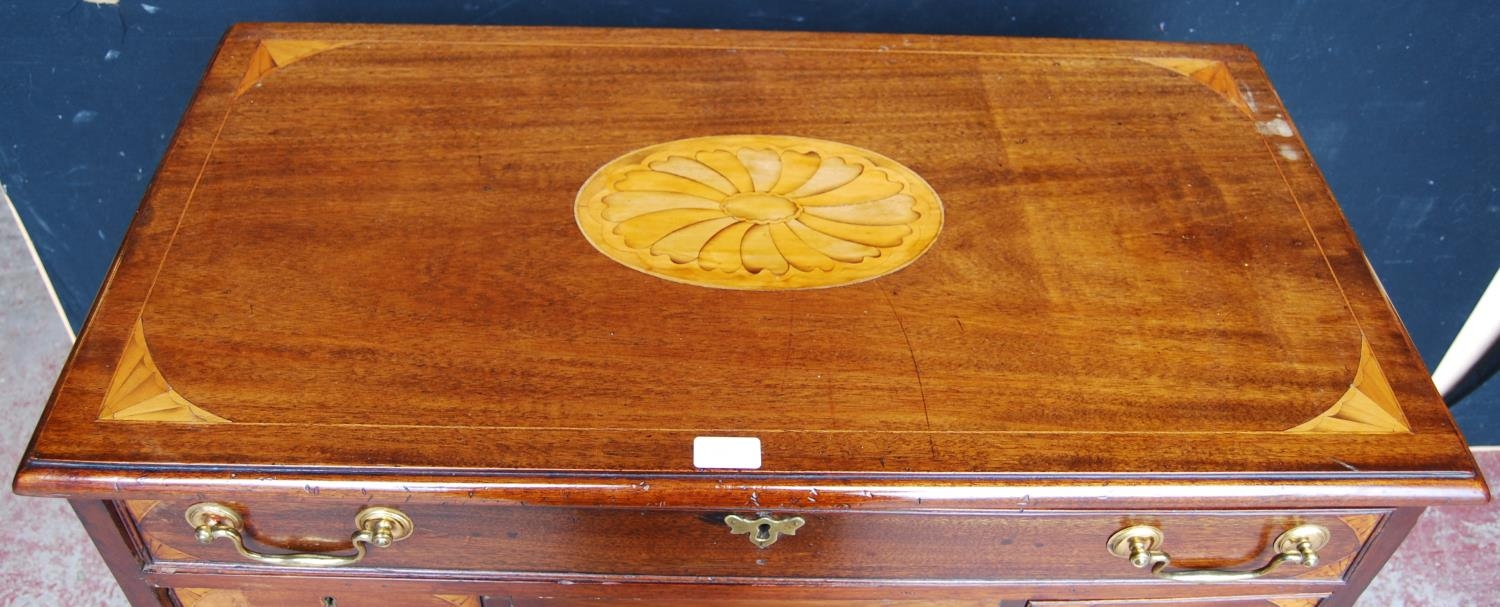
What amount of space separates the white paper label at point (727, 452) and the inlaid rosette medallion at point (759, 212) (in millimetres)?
183

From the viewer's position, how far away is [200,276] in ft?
3.44

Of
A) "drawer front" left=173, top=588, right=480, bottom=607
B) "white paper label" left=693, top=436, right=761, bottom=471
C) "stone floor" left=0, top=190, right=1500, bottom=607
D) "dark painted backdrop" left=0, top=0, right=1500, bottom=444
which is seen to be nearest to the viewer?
"white paper label" left=693, top=436, right=761, bottom=471

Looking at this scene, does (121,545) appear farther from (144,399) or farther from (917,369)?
(917,369)

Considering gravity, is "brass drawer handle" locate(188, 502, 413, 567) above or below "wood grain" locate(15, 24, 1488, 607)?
below

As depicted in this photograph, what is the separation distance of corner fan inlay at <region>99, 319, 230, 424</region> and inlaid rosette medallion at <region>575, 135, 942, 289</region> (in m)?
0.36

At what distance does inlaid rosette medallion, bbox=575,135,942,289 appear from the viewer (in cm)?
109

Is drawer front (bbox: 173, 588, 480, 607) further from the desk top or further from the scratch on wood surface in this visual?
the scratch on wood surface

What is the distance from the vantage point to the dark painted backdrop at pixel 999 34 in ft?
4.94

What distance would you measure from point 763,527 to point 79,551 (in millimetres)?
1268

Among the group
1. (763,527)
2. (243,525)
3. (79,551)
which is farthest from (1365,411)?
(79,551)

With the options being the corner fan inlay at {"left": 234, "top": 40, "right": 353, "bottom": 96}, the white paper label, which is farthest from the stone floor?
the white paper label

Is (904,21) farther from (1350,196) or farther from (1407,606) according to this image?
(1407,606)

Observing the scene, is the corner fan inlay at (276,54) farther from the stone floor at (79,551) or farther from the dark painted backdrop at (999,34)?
the stone floor at (79,551)

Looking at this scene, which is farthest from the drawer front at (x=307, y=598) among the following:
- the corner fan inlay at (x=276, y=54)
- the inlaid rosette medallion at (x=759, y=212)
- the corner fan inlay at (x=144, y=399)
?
the corner fan inlay at (x=276, y=54)
